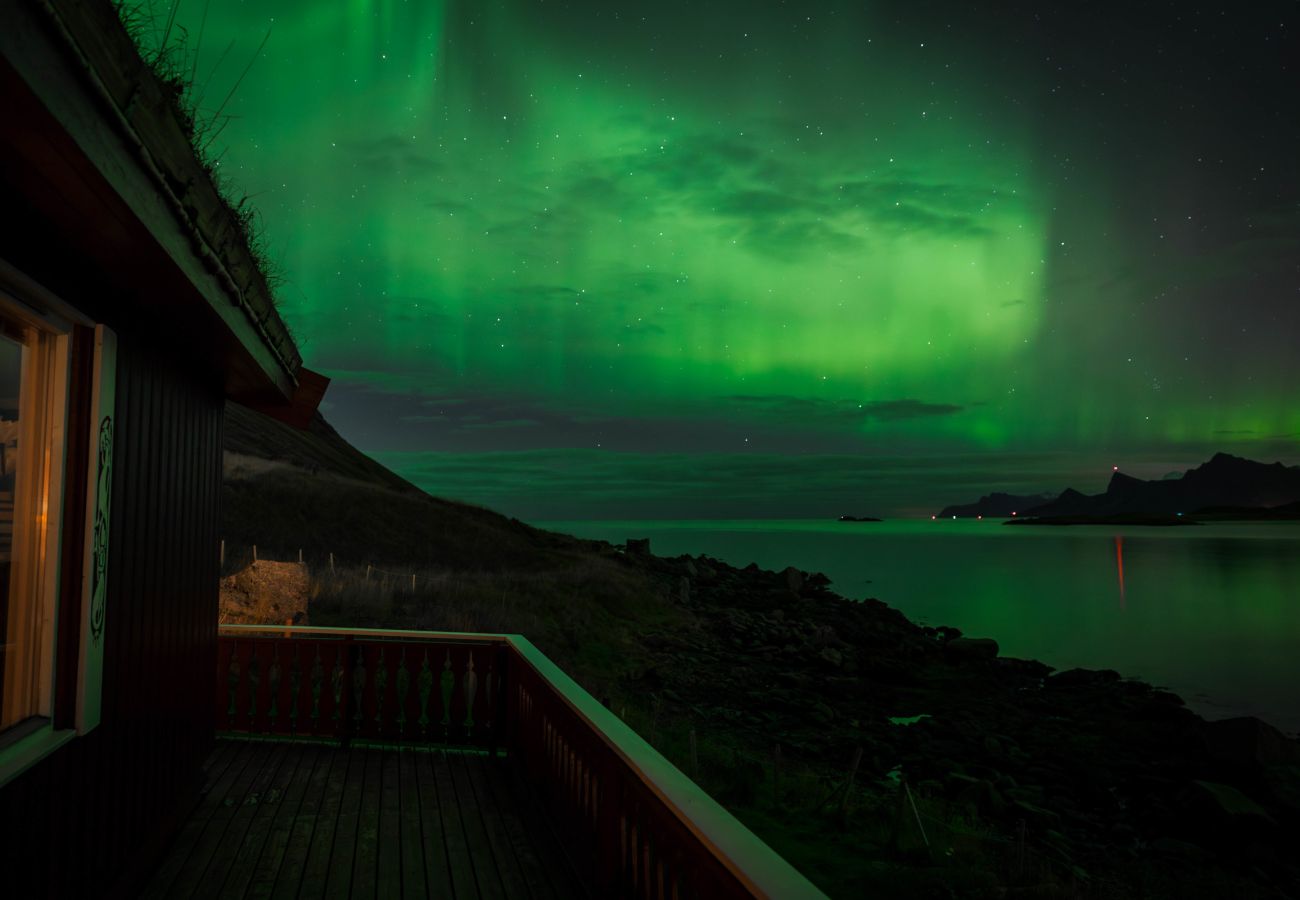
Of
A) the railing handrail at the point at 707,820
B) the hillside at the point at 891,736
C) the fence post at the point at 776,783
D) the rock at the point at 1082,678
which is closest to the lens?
the railing handrail at the point at 707,820

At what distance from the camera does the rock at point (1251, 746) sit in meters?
13.4

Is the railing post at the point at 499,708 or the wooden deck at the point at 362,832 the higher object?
the railing post at the point at 499,708

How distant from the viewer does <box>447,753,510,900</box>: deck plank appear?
399 cm

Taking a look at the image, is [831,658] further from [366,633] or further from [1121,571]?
[1121,571]

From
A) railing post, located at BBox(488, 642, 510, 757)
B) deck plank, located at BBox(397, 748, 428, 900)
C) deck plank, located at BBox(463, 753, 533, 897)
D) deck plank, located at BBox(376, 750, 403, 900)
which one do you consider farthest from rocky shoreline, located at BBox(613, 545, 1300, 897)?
deck plank, located at BBox(376, 750, 403, 900)

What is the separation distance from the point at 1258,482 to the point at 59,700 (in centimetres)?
24684

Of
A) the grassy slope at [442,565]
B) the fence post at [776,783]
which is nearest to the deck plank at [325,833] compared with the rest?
the fence post at [776,783]

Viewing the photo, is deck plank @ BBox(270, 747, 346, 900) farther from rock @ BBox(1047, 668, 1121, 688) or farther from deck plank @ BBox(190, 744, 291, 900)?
rock @ BBox(1047, 668, 1121, 688)

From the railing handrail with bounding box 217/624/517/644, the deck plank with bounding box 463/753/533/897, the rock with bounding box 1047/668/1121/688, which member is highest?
the railing handrail with bounding box 217/624/517/644

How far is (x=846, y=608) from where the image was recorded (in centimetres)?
3238

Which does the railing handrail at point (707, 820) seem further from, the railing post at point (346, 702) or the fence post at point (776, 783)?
the fence post at point (776, 783)

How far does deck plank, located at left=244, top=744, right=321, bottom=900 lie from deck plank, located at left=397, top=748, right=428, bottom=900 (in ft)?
1.99

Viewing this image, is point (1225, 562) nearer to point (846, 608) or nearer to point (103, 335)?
point (846, 608)

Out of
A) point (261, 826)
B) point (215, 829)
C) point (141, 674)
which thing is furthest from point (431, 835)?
point (141, 674)
